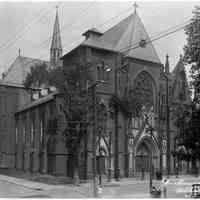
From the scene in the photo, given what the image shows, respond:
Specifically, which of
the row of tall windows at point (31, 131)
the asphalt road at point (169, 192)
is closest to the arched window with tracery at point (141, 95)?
the row of tall windows at point (31, 131)

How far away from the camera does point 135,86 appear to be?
43.5 m

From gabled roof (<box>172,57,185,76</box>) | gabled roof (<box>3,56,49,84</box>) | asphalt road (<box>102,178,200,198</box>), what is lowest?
asphalt road (<box>102,178,200,198</box>)

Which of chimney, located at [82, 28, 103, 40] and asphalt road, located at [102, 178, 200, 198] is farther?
chimney, located at [82, 28, 103, 40]

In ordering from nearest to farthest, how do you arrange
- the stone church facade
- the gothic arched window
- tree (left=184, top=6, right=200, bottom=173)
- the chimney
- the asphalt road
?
tree (left=184, top=6, right=200, bottom=173), the asphalt road, the stone church facade, the chimney, the gothic arched window

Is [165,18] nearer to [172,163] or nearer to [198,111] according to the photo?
[198,111]

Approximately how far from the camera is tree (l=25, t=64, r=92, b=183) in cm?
3456

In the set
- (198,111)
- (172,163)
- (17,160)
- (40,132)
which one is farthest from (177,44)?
(17,160)

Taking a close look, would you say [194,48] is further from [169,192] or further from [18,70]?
[18,70]

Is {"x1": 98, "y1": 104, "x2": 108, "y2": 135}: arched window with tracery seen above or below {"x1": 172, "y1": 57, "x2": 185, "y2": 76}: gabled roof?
below

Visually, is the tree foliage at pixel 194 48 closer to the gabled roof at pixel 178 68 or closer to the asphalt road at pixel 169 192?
the asphalt road at pixel 169 192

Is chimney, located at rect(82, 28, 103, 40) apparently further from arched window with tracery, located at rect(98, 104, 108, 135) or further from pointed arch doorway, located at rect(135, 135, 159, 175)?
pointed arch doorway, located at rect(135, 135, 159, 175)

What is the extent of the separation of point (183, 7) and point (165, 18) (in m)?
1.23

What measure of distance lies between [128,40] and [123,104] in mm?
8323

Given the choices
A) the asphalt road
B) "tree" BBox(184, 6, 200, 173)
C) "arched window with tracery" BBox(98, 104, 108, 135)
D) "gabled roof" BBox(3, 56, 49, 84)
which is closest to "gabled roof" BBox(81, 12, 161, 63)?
"arched window with tracery" BBox(98, 104, 108, 135)
